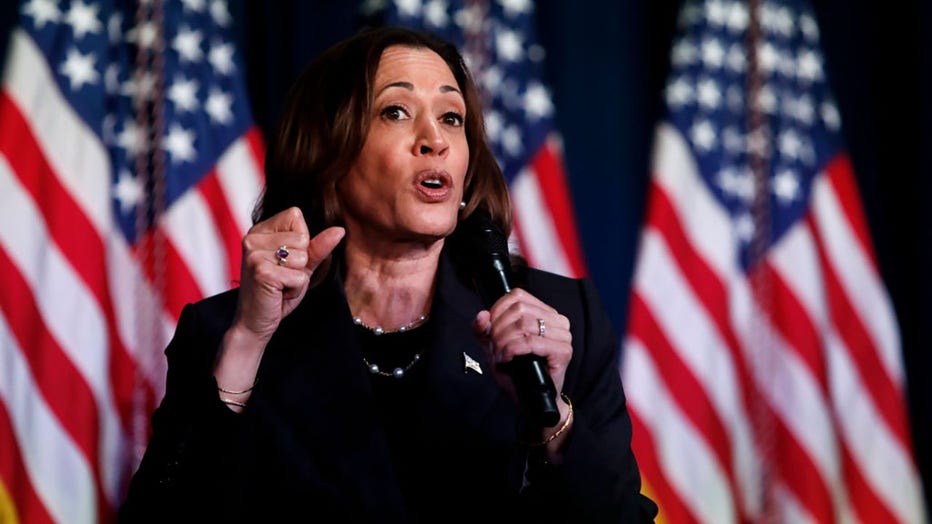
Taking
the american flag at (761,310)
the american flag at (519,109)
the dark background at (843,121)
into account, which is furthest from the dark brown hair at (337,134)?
the dark background at (843,121)

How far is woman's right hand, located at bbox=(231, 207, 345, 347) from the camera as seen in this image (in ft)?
4.64

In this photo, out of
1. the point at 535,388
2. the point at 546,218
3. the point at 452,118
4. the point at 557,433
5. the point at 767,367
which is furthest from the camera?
the point at 767,367

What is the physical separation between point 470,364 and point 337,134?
16.5 inches

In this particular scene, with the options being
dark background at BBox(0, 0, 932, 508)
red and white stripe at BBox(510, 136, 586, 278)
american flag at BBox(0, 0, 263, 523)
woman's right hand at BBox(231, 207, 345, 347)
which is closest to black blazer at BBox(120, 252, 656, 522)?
woman's right hand at BBox(231, 207, 345, 347)

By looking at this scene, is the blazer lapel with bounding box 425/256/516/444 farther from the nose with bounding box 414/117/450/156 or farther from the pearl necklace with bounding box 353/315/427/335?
the nose with bounding box 414/117/450/156

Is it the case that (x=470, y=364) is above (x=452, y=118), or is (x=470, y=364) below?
below

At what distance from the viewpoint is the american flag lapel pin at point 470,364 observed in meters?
1.57

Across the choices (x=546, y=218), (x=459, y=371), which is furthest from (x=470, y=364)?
(x=546, y=218)

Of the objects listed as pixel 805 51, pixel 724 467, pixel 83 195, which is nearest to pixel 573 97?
pixel 805 51

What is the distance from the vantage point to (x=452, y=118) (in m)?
1.71

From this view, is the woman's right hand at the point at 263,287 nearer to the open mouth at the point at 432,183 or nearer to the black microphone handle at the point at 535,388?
the open mouth at the point at 432,183

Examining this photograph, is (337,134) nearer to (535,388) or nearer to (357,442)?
(357,442)

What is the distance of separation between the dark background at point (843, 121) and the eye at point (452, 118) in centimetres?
140

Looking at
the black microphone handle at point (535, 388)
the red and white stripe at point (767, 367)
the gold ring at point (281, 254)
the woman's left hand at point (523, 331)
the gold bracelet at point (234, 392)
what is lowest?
the red and white stripe at point (767, 367)
